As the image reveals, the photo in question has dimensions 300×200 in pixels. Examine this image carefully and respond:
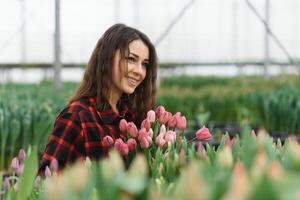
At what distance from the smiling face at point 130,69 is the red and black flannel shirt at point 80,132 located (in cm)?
10

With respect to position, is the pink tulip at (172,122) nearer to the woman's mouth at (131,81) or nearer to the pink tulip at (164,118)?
the pink tulip at (164,118)

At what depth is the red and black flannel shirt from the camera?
200 centimetres

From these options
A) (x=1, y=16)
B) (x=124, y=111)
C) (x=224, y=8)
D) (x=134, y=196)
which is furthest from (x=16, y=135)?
(x=224, y=8)

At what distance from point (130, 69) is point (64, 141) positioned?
0.30 meters

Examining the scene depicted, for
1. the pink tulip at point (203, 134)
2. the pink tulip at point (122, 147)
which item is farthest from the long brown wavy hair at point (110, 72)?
the pink tulip at point (122, 147)

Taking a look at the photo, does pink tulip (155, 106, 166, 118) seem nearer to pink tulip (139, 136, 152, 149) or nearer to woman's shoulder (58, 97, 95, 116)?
pink tulip (139, 136, 152, 149)

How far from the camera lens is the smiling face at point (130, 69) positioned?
207 cm

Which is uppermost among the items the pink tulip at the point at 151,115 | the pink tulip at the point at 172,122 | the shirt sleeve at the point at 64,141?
the pink tulip at the point at 151,115

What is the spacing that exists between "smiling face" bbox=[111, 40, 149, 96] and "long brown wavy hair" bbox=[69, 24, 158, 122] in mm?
14

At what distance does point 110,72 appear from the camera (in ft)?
6.85

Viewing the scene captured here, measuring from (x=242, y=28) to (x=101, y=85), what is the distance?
21.3m

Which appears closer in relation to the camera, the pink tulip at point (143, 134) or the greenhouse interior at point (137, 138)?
the greenhouse interior at point (137, 138)

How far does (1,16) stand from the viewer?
17031mm

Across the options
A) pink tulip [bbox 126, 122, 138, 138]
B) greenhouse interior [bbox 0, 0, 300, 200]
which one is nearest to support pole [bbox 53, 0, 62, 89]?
greenhouse interior [bbox 0, 0, 300, 200]
